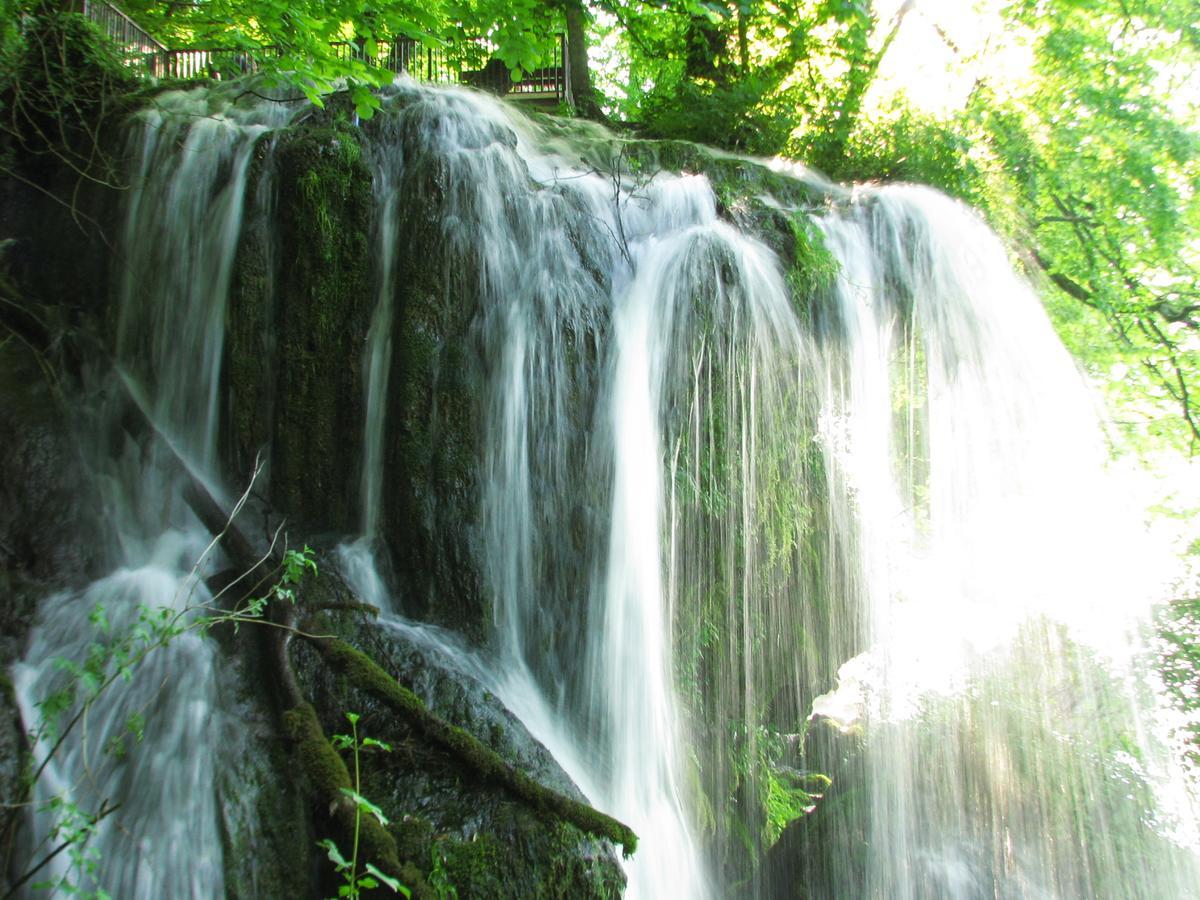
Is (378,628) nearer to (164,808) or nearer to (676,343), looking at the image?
(164,808)

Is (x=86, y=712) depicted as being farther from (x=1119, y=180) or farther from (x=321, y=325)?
(x=1119, y=180)

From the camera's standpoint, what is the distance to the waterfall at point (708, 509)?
455 cm

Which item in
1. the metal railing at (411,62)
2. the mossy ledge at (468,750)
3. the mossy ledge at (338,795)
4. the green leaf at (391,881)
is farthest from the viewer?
the metal railing at (411,62)

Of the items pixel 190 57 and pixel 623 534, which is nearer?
pixel 623 534

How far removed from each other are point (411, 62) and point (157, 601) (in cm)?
1214

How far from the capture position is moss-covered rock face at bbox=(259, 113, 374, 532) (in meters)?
4.84

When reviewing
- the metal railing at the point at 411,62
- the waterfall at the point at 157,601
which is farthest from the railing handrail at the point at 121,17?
the waterfall at the point at 157,601

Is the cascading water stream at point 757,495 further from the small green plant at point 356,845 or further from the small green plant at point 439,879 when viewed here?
the small green plant at point 439,879

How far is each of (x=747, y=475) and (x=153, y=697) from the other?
3.55 m

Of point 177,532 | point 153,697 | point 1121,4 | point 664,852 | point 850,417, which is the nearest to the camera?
point 153,697

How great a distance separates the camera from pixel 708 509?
5.06 m

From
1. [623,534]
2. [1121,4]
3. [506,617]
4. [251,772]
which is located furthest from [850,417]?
[1121,4]

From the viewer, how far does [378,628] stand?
392cm

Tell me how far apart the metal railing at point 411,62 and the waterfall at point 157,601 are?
14.9 feet
